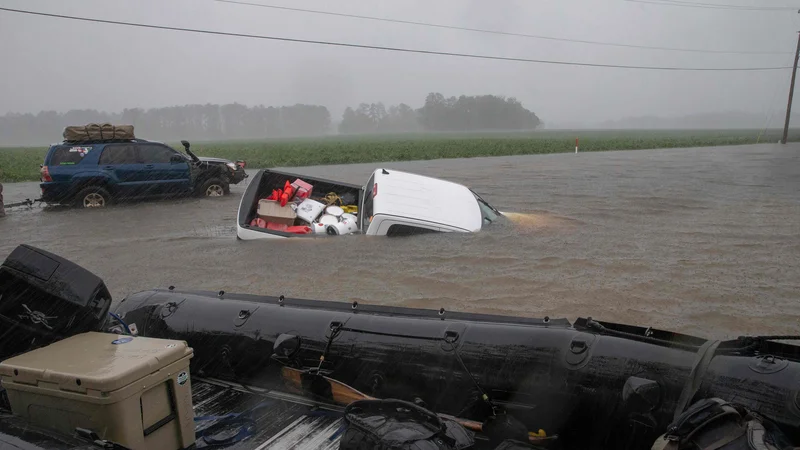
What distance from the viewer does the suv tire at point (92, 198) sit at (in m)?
14.9

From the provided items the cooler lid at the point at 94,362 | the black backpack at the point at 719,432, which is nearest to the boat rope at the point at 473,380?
the black backpack at the point at 719,432

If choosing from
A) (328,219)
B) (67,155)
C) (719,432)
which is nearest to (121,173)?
(67,155)

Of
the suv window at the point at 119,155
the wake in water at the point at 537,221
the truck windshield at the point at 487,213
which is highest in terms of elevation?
the suv window at the point at 119,155

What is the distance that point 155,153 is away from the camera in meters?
16.0

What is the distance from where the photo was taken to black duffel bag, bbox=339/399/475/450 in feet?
8.02

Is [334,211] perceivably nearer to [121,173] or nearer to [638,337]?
[638,337]

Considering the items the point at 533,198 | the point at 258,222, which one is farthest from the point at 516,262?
the point at 533,198

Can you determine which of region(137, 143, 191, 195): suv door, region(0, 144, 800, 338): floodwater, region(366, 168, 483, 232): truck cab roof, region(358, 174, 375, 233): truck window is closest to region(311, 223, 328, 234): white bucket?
region(0, 144, 800, 338): floodwater

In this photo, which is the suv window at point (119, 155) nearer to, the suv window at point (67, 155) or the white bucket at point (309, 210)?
the suv window at point (67, 155)

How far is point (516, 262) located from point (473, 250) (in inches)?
25.1

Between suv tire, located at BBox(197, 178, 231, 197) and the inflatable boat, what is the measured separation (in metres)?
12.8

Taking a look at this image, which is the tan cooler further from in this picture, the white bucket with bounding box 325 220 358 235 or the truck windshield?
the truck windshield

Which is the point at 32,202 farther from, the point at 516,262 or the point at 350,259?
the point at 516,262

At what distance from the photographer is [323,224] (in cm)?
956
